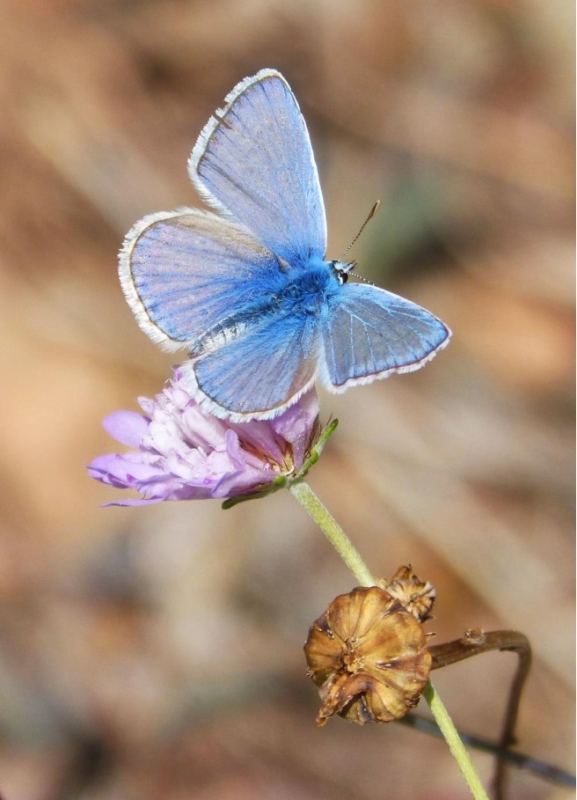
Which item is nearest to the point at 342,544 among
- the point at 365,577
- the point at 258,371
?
the point at 365,577

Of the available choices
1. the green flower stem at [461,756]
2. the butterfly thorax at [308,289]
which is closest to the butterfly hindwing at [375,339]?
the butterfly thorax at [308,289]

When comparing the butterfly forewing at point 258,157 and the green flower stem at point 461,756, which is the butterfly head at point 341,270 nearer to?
the butterfly forewing at point 258,157

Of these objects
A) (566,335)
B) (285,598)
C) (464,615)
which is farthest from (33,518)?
(566,335)

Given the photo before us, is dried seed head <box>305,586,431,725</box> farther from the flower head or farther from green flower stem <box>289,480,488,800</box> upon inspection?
the flower head

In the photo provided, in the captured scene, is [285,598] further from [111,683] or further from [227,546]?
[111,683]

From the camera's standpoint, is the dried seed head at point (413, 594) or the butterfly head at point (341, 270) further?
the butterfly head at point (341, 270)

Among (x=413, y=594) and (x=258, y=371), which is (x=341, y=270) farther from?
(x=413, y=594)

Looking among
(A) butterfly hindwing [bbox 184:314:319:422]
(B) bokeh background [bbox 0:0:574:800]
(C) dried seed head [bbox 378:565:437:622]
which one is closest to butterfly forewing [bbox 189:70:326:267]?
(A) butterfly hindwing [bbox 184:314:319:422]
